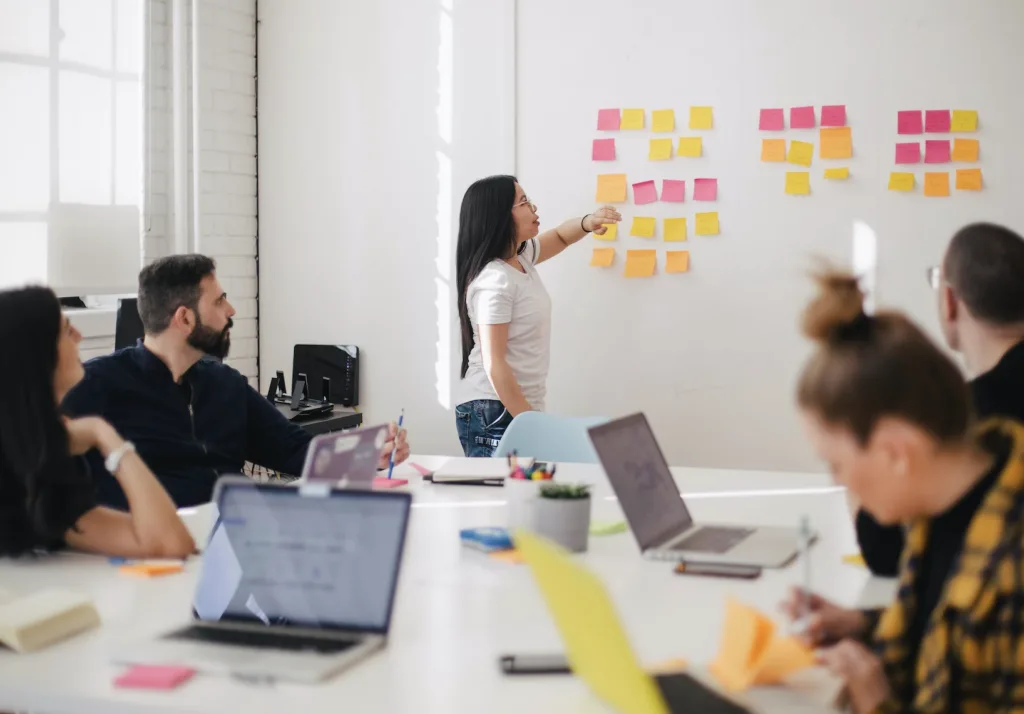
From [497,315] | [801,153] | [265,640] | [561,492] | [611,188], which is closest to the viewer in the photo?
[265,640]

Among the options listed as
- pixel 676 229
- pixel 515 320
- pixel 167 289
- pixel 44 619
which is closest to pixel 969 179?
pixel 676 229

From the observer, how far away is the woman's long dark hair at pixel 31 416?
1.84m

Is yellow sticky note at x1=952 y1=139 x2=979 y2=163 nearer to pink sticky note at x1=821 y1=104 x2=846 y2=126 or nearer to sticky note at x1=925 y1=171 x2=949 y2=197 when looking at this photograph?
sticky note at x1=925 y1=171 x2=949 y2=197

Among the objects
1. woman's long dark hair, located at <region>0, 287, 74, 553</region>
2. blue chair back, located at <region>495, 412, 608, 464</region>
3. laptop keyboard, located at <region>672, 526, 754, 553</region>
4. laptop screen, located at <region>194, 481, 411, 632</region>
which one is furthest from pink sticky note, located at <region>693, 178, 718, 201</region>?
laptop screen, located at <region>194, 481, 411, 632</region>

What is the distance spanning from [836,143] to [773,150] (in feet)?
0.69

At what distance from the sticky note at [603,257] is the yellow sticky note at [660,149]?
0.37 metres

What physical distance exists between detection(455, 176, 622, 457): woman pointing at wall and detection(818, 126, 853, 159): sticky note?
3.41 ft

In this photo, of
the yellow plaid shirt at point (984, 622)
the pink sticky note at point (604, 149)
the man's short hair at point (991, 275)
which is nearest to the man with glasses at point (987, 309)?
the man's short hair at point (991, 275)

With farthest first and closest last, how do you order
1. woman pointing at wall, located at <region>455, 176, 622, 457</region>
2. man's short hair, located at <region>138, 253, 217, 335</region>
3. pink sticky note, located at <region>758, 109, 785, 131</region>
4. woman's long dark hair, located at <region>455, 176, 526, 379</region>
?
1. pink sticky note, located at <region>758, 109, 785, 131</region>
2. woman's long dark hair, located at <region>455, 176, 526, 379</region>
3. woman pointing at wall, located at <region>455, 176, 622, 457</region>
4. man's short hair, located at <region>138, 253, 217, 335</region>

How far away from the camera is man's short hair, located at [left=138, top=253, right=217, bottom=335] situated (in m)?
2.76

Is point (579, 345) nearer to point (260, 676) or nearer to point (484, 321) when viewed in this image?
point (484, 321)

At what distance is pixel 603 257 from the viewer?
4027mm

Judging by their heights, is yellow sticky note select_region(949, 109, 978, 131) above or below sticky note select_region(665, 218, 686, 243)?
above

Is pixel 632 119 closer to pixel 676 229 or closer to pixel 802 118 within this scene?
pixel 676 229
